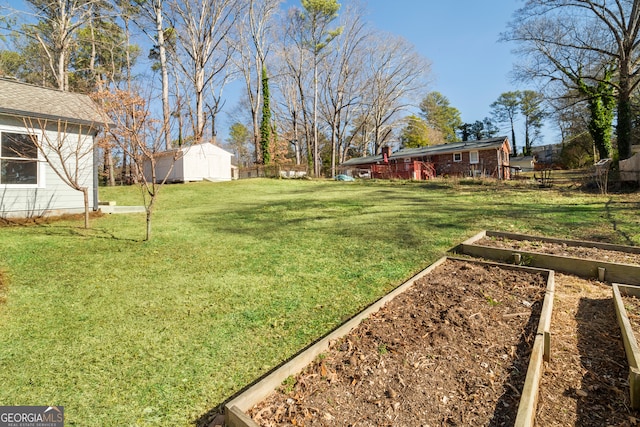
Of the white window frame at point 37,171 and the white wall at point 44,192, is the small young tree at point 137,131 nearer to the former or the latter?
the white wall at point 44,192

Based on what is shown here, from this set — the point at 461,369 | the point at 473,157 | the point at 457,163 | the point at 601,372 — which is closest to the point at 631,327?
the point at 601,372

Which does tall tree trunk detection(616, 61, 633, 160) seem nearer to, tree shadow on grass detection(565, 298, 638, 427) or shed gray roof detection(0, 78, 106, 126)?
tree shadow on grass detection(565, 298, 638, 427)

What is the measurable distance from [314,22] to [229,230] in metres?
28.6

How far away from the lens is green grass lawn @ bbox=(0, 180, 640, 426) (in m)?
2.10

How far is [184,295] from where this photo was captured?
348cm

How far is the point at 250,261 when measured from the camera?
468 centimetres

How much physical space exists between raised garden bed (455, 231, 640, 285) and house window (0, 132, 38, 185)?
32.8 ft

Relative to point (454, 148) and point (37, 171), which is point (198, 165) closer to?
point (37, 171)

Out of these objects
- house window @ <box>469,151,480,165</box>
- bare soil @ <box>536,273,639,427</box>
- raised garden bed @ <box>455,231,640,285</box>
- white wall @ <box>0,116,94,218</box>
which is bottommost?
bare soil @ <box>536,273,639,427</box>

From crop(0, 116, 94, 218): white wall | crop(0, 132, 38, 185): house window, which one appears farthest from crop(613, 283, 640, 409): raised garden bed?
crop(0, 132, 38, 185): house window

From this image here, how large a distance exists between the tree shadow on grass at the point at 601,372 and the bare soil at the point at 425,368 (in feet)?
1.12

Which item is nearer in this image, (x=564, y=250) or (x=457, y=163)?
(x=564, y=250)

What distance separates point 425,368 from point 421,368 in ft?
0.09

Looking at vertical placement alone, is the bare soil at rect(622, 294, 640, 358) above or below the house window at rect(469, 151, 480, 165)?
below
